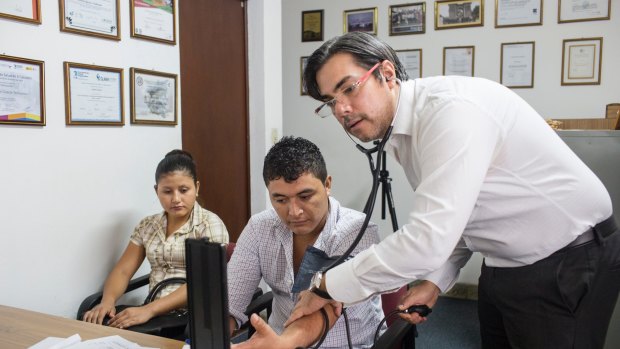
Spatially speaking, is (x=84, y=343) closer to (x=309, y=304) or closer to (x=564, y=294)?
(x=309, y=304)

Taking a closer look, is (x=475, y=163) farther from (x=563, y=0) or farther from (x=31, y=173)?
(x=563, y=0)

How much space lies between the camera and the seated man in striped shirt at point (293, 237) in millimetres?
1372

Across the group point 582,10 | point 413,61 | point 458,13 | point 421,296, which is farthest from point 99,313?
point 582,10

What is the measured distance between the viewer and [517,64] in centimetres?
320

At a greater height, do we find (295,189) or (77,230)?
(295,189)

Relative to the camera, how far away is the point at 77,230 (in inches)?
76.5

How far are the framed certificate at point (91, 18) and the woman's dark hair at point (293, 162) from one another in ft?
3.45

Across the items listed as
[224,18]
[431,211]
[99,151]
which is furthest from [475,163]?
[224,18]

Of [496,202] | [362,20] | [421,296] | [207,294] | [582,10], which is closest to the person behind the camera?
[207,294]

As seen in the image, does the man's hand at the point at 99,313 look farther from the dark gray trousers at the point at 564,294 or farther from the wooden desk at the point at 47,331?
the dark gray trousers at the point at 564,294

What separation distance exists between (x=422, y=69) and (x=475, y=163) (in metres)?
2.67

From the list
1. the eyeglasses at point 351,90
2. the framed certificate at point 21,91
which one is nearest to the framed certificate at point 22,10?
the framed certificate at point 21,91

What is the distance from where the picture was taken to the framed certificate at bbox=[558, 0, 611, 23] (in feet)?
9.82

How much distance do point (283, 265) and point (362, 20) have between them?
258cm
